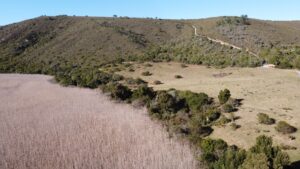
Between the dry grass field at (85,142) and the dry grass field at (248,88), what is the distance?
8901 mm

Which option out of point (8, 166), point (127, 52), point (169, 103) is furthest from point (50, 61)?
point (8, 166)

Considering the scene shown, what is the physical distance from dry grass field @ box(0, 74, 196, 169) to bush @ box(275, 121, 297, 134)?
1001 cm

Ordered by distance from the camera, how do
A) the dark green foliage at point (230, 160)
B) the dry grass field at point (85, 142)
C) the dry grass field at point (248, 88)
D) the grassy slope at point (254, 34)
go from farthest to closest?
the grassy slope at point (254, 34) < the dry grass field at point (248, 88) < the dark green foliage at point (230, 160) < the dry grass field at point (85, 142)

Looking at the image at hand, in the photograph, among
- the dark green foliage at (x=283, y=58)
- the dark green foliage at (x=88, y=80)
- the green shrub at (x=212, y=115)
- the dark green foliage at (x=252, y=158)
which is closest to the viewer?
the dark green foliage at (x=252, y=158)

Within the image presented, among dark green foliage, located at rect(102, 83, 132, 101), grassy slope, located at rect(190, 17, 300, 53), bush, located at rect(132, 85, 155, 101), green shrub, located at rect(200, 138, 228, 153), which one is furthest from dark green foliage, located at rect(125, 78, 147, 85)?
green shrub, located at rect(200, 138, 228, 153)

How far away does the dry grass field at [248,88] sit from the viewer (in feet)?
92.9

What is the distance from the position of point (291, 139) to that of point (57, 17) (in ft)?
389

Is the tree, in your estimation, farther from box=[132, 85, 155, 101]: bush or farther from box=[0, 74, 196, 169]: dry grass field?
box=[132, 85, 155, 101]: bush

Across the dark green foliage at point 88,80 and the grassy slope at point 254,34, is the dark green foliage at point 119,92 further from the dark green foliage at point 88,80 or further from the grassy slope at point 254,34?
the grassy slope at point 254,34

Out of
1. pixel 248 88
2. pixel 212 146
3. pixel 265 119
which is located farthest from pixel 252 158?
pixel 248 88

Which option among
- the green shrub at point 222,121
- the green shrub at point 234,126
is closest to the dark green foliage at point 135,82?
the green shrub at point 222,121

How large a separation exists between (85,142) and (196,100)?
20884mm

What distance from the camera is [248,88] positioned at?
4153cm

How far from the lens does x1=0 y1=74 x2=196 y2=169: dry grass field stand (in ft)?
51.6
